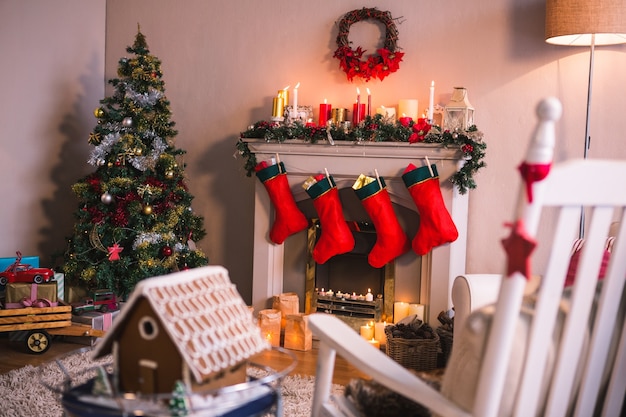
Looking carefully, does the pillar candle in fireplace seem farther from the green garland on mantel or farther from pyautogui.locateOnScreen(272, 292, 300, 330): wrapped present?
Result: the green garland on mantel

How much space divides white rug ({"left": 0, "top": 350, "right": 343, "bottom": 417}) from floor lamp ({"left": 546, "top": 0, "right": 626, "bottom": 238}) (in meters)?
2.08

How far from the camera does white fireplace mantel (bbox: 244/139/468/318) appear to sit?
3758mm

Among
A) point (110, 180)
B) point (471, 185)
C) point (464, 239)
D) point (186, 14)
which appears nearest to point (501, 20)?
point (471, 185)

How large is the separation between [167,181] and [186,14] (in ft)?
3.99

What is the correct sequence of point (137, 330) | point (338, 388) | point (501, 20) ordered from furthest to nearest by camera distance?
1. point (501, 20)
2. point (338, 388)
3. point (137, 330)

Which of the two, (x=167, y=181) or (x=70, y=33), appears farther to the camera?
(x=70, y=33)

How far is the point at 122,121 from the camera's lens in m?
4.05

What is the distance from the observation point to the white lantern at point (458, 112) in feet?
12.1

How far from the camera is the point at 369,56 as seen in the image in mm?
4098

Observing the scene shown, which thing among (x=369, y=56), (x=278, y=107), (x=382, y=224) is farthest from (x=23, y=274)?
(x=369, y=56)

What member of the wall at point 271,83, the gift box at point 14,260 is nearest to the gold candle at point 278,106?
the wall at point 271,83

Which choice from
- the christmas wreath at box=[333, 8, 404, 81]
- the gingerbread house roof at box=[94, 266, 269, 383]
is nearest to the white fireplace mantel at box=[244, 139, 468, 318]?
the christmas wreath at box=[333, 8, 404, 81]

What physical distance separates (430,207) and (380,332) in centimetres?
77

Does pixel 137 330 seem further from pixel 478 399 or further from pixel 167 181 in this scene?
pixel 167 181
